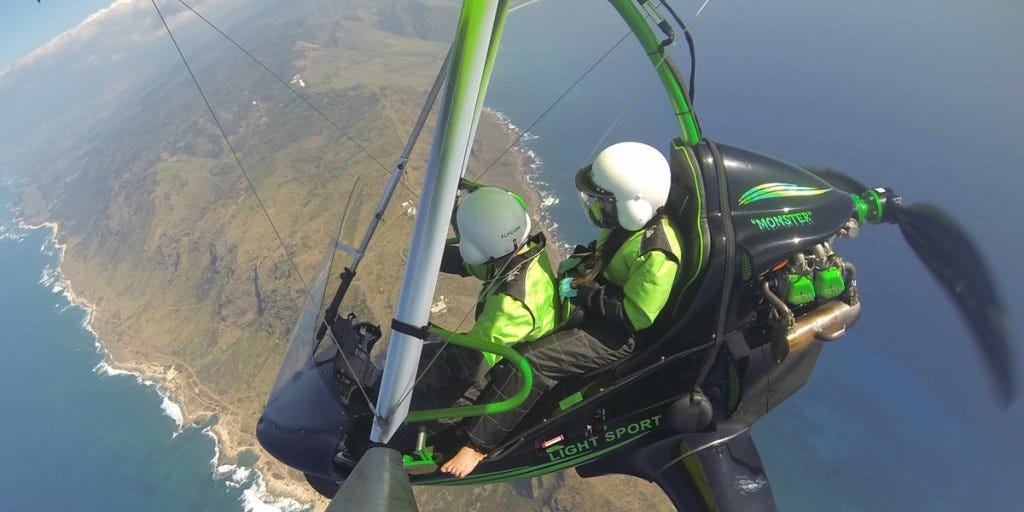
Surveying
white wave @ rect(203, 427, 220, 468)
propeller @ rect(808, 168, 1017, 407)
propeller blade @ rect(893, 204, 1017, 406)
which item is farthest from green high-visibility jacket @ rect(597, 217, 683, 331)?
white wave @ rect(203, 427, 220, 468)

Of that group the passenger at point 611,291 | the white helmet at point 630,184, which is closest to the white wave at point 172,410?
the passenger at point 611,291

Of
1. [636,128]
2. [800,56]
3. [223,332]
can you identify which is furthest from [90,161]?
[800,56]

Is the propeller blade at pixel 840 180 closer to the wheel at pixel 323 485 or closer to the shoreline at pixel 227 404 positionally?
the wheel at pixel 323 485

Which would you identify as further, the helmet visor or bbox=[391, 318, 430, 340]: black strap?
the helmet visor

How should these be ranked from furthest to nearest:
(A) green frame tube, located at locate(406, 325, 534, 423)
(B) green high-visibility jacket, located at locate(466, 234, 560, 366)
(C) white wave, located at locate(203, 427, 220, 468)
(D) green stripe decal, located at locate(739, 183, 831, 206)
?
1. (C) white wave, located at locate(203, 427, 220, 468)
2. (D) green stripe decal, located at locate(739, 183, 831, 206)
3. (B) green high-visibility jacket, located at locate(466, 234, 560, 366)
4. (A) green frame tube, located at locate(406, 325, 534, 423)

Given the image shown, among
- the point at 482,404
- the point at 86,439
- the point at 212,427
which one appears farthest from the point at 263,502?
the point at 482,404

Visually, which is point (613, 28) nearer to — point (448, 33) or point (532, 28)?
point (532, 28)

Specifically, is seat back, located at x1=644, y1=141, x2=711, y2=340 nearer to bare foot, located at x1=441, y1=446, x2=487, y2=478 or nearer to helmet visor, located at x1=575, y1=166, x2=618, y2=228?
helmet visor, located at x1=575, y1=166, x2=618, y2=228
